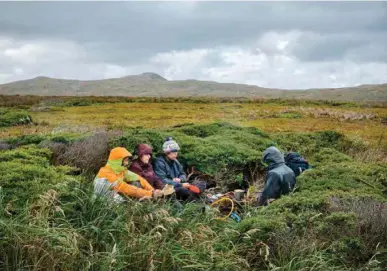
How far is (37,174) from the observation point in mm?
7668

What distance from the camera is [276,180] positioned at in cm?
848

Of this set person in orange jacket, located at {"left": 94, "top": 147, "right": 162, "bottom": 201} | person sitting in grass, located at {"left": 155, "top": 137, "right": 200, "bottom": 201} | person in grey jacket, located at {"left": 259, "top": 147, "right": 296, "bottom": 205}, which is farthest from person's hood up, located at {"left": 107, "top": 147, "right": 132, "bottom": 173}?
person in grey jacket, located at {"left": 259, "top": 147, "right": 296, "bottom": 205}

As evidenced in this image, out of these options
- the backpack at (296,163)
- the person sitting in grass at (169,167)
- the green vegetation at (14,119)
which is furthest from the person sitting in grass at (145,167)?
the green vegetation at (14,119)

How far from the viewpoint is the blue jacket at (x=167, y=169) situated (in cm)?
995

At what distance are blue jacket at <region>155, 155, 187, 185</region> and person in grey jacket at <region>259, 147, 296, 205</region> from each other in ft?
6.88

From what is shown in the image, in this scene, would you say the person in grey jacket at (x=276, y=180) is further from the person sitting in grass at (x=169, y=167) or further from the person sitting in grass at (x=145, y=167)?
the person sitting in grass at (x=145, y=167)

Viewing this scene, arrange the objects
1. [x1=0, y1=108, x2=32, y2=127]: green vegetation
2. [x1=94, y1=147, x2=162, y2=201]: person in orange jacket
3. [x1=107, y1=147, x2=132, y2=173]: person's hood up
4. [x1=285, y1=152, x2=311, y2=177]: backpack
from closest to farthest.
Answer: [x1=94, y1=147, x2=162, y2=201]: person in orange jacket
[x1=107, y1=147, x2=132, y2=173]: person's hood up
[x1=285, y1=152, x2=311, y2=177]: backpack
[x1=0, y1=108, x2=32, y2=127]: green vegetation

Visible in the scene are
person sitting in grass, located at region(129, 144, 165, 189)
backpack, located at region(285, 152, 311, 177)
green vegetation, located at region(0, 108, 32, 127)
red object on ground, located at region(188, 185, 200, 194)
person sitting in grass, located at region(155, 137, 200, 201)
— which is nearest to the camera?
red object on ground, located at region(188, 185, 200, 194)

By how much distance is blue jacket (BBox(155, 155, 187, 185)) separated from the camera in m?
9.95

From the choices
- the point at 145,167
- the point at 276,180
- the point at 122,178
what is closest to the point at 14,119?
the point at 145,167

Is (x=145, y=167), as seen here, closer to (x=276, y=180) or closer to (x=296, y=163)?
(x=276, y=180)

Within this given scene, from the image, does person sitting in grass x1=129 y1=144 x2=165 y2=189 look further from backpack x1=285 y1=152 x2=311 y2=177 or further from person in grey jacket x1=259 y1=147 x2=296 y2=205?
backpack x1=285 y1=152 x2=311 y2=177

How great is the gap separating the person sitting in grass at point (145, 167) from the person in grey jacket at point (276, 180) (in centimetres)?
213

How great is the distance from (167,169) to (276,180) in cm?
262
